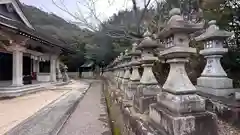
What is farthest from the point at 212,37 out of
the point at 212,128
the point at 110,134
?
the point at 110,134

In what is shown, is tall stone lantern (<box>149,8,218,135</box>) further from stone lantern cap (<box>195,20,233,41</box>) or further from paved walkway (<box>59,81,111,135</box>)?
paved walkway (<box>59,81,111,135</box>)

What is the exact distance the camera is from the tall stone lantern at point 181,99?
5.41ft

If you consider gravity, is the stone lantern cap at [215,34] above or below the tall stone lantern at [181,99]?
above

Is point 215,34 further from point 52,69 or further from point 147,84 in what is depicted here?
point 52,69

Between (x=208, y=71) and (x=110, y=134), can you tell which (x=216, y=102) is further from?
(x=110, y=134)

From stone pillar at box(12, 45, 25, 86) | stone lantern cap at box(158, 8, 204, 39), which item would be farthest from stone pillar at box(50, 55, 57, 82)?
stone lantern cap at box(158, 8, 204, 39)

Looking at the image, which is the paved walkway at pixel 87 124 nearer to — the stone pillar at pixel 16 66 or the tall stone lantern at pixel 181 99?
the tall stone lantern at pixel 181 99

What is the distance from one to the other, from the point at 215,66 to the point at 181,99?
159 cm

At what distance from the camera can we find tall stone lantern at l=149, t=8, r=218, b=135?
1648mm

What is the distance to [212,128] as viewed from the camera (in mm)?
1724

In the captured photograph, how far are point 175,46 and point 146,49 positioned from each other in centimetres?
106

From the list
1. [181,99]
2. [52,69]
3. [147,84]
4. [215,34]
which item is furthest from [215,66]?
[52,69]

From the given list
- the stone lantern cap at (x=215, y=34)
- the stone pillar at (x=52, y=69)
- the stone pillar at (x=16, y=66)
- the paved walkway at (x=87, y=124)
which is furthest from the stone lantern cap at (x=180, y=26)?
the stone pillar at (x=52, y=69)

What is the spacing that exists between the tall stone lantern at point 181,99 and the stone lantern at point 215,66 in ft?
4.03
